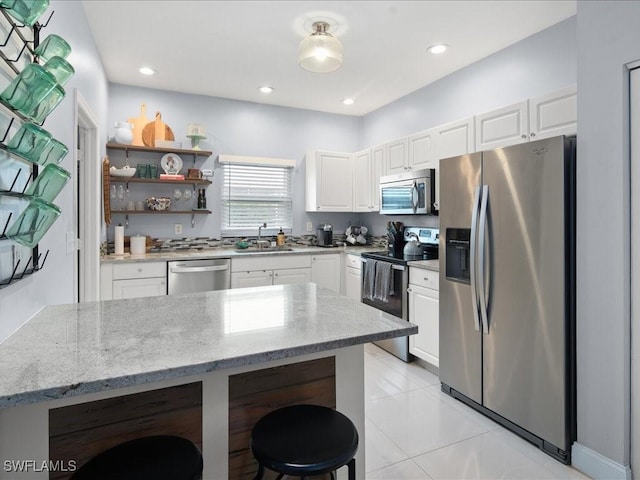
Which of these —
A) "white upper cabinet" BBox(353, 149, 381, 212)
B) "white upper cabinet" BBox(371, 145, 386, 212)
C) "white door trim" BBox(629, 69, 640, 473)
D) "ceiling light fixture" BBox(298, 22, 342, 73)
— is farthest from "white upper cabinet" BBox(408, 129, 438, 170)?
"white door trim" BBox(629, 69, 640, 473)

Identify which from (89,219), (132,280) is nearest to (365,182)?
(132,280)

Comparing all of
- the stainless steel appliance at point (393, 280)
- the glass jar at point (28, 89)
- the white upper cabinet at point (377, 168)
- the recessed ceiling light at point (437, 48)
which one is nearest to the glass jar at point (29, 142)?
the glass jar at point (28, 89)

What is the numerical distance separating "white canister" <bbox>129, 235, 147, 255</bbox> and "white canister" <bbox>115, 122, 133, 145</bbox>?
0.97m

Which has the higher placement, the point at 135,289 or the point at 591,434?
the point at 135,289

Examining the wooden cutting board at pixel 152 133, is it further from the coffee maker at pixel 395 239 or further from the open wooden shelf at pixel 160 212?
the coffee maker at pixel 395 239

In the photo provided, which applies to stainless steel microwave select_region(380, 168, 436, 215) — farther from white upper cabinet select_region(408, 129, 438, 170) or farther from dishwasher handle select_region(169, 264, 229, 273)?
dishwasher handle select_region(169, 264, 229, 273)

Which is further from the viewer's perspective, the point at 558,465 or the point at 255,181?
the point at 255,181

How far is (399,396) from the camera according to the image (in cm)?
283

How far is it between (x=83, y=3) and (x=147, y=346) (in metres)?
2.59

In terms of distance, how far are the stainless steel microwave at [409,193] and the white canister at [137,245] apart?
2.56m

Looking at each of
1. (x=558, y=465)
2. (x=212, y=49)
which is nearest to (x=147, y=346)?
(x=558, y=465)

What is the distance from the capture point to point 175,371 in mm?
953

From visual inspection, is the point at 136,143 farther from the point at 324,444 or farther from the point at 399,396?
the point at 324,444

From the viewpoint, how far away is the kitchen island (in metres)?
0.97
